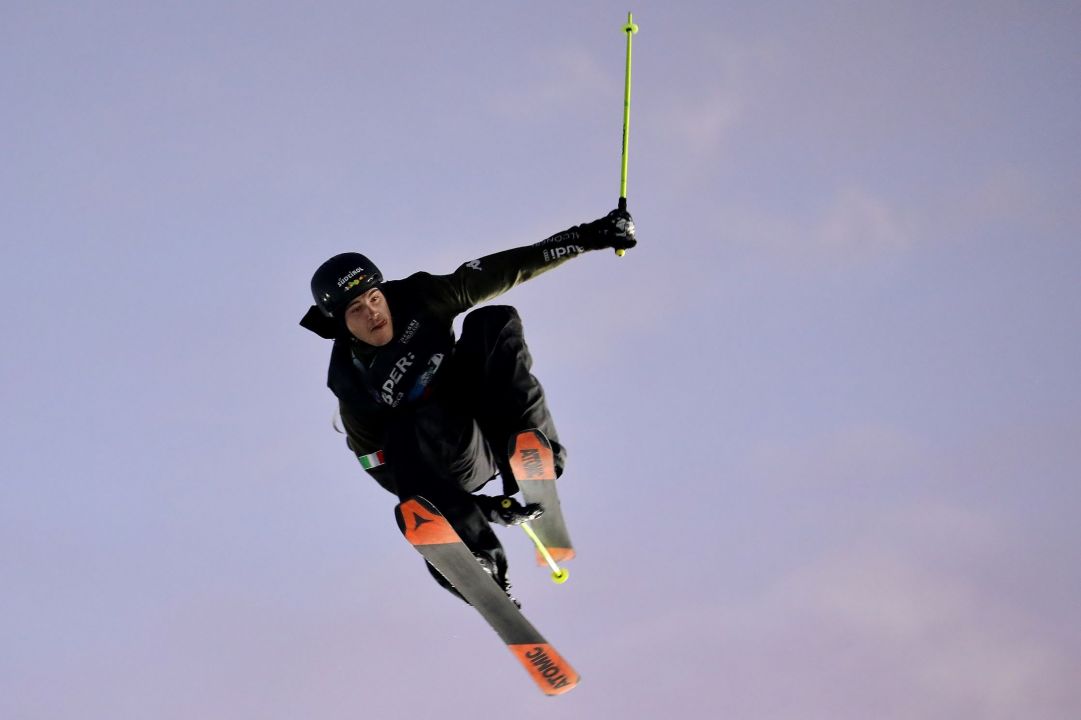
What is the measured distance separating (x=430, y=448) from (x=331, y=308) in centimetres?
125

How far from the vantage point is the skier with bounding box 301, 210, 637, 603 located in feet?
30.2

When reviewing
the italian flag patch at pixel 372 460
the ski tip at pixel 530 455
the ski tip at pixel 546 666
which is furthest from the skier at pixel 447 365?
the ski tip at pixel 546 666

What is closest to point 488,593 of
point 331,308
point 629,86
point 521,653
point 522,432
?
point 521,653

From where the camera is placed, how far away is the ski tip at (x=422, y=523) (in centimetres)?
885

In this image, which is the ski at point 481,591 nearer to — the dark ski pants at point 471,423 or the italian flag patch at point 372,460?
the dark ski pants at point 471,423

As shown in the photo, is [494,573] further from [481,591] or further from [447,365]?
[447,365]

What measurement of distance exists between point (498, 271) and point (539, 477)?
1547mm

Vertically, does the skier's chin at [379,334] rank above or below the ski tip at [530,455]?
above

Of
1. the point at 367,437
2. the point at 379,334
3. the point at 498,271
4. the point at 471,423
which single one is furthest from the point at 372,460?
the point at 498,271

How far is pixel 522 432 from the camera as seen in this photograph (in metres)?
9.27

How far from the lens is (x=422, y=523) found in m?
8.86

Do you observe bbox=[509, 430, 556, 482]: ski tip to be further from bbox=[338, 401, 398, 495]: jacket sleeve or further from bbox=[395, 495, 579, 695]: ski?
bbox=[338, 401, 398, 495]: jacket sleeve

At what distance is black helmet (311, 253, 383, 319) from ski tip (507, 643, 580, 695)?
2.86 m

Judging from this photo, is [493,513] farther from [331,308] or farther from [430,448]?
[331,308]
